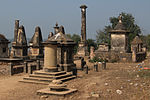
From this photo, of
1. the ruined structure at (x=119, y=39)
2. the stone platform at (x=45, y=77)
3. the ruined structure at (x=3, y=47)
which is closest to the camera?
the stone platform at (x=45, y=77)

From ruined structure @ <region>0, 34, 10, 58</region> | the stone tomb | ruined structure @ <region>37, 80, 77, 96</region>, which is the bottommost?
ruined structure @ <region>37, 80, 77, 96</region>

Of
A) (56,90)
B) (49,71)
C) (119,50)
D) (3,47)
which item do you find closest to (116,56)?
(119,50)

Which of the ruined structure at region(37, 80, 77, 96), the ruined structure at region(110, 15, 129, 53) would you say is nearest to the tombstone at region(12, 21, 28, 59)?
the ruined structure at region(110, 15, 129, 53)

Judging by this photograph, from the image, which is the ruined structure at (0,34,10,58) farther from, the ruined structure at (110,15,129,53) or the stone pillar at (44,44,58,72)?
the stone pillar at (44,44,58,72)

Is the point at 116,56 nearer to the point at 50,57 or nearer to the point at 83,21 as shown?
the point at 83,21

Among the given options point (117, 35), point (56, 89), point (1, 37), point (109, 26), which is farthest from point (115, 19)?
point (56, 89)

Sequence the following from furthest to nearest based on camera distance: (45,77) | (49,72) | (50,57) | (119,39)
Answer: (119,39) → (50,57) → (49,72) → (45,77)

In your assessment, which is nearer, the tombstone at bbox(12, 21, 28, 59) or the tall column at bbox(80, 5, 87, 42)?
the tombstone at bbox(12, 21, 28, 59)

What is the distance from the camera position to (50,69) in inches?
526

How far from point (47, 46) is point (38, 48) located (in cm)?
1022

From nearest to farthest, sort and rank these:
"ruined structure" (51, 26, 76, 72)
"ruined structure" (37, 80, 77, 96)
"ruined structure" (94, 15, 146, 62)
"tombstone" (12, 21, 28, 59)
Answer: "ruined structure" (37, 80, 77, 96) < "ruined structure" (51, 26, 76, 72) < "tombstone" (12, 21, 28, 59) < "ruined structure" (94, 15, 146, 62)

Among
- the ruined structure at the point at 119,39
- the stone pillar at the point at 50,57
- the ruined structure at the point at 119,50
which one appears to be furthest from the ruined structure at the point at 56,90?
the ruined structure at the point at 119,39

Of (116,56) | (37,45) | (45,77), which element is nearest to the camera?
(45,77)

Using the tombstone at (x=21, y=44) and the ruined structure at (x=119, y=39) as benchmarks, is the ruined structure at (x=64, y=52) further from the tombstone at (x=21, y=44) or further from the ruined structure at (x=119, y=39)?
the ruined structure at (x=119, y=39)
